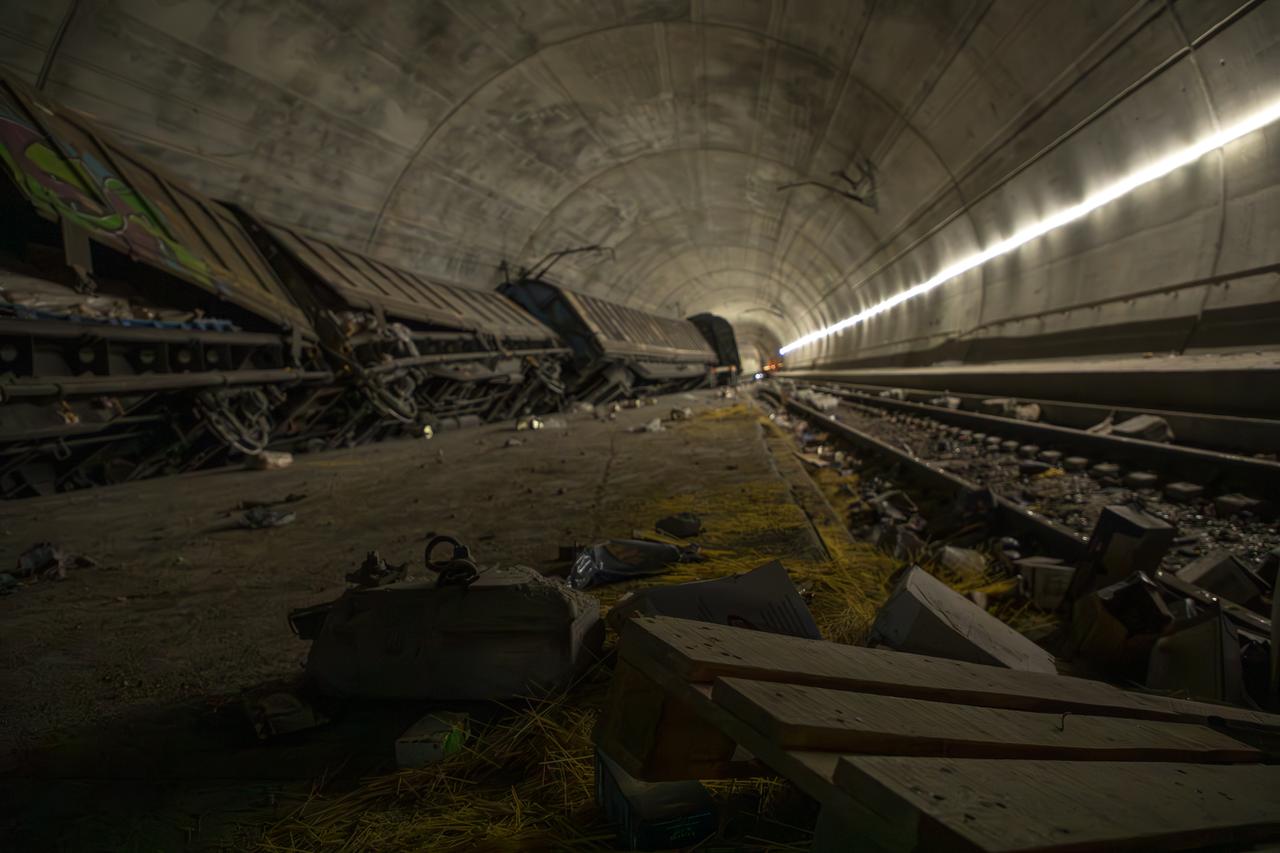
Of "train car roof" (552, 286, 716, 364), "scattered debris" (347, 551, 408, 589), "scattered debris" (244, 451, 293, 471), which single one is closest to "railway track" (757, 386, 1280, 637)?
"scattered debris" (347, 551, 408, 589)

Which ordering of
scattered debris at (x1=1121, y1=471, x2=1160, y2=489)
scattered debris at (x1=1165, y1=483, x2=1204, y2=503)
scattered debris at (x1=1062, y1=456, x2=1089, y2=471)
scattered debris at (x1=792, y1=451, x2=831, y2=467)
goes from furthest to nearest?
scattered debris at (x1=792, y1=451, x2=831, y2=467)
scattered debris at (x1=1062, y1=456, x2=1089, y2=471)
scattered debris at (x1=1121, y1=471, x2=1160, y2=489)
scattered debris at (x1=1165, y1=483, x2=1204, y2=503)

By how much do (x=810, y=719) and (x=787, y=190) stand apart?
51.5ft

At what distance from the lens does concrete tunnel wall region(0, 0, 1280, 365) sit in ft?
18.3

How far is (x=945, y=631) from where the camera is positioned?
1624mm

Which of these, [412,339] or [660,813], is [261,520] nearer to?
[660,813]

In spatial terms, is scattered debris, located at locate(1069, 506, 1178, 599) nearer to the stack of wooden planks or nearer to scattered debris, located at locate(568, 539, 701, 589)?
the stack of wooden planks

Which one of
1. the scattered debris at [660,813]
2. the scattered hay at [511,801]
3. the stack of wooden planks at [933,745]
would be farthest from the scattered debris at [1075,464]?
the scattered debris at [660,813]

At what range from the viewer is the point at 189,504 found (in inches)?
180

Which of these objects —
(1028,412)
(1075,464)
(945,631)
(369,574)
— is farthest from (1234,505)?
(369,574)

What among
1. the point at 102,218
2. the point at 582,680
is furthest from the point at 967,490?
the point at 102,218

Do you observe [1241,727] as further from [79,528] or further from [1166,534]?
[79,528]

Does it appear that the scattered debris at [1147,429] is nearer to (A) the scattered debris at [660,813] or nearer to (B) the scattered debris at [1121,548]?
(B) the scattered debris at [1121,548]

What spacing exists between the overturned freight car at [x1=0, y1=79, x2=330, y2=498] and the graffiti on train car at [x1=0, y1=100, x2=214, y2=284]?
2 centimetres

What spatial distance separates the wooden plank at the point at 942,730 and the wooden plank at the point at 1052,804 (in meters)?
0.04
